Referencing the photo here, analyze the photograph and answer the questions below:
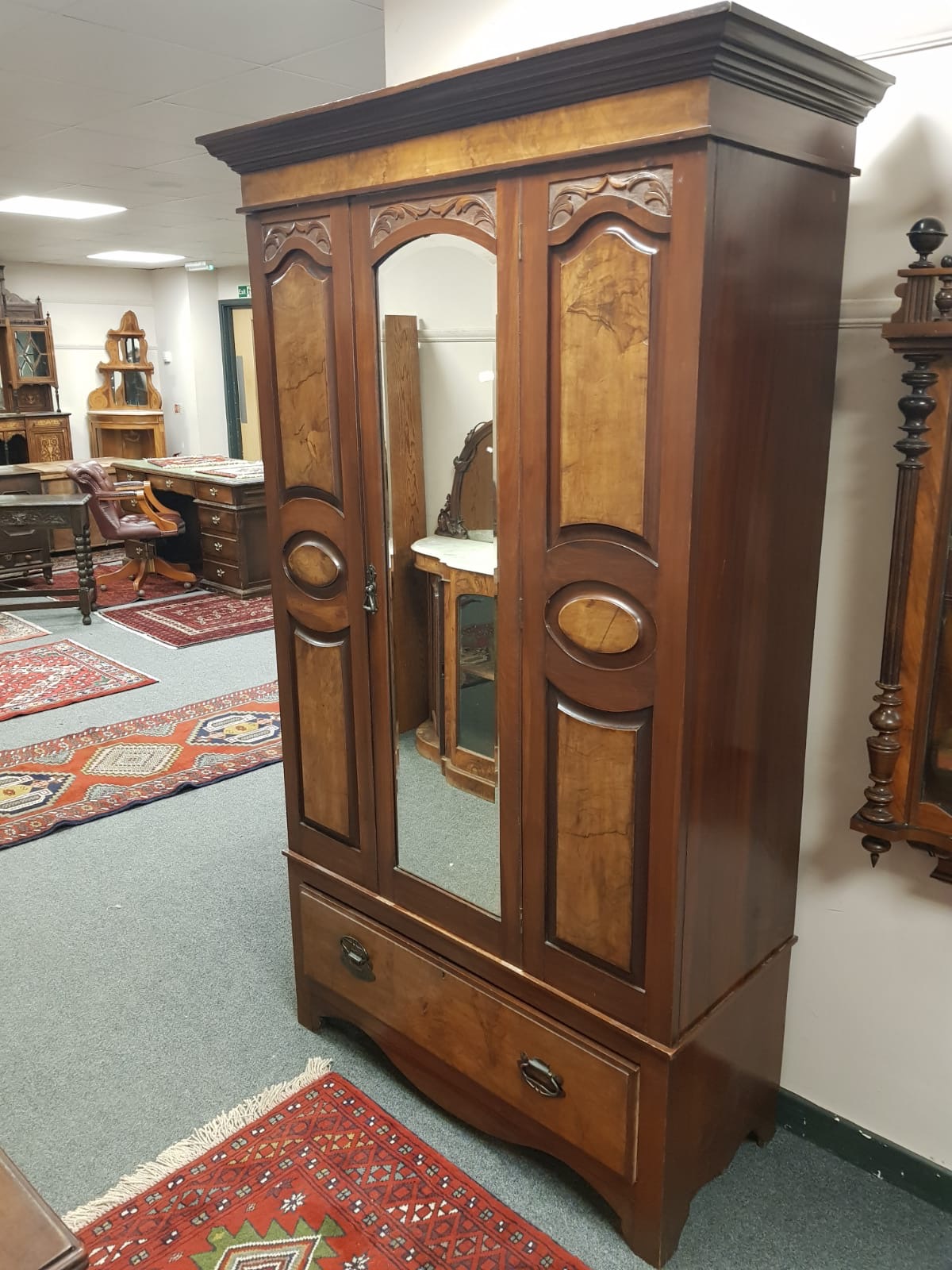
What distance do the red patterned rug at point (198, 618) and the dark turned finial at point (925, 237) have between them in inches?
180

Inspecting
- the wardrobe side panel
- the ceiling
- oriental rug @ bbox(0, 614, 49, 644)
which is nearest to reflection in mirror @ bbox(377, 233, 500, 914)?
the wardrobe side panel

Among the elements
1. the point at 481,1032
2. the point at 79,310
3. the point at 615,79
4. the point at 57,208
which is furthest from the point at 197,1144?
the point at 79,310

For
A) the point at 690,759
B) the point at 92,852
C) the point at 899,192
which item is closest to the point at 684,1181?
the point at 690,759

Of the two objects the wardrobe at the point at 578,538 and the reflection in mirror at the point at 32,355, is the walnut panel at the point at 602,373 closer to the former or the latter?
the wardrobe at the point at 578,538

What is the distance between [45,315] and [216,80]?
6.34m

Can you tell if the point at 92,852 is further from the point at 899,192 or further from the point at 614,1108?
the point at 899,192

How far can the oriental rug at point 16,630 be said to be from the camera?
5582 mm

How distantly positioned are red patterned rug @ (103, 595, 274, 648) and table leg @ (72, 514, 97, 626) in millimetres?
163

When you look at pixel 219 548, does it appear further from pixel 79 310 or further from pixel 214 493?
pixel 79 310

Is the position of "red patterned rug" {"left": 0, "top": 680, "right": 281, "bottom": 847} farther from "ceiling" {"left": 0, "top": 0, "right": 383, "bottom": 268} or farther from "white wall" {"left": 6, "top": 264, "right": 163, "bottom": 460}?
"white wall" {"left": 6, "top": 264, "right": 163, "bottom": 460}

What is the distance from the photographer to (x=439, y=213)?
5.23 feet

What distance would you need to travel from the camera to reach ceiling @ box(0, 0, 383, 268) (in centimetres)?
293

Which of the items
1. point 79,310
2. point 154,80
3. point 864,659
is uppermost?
point 154,80

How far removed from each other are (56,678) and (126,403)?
567 cm
